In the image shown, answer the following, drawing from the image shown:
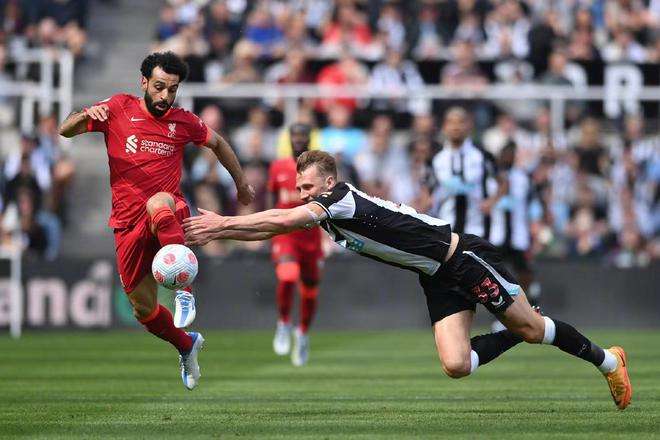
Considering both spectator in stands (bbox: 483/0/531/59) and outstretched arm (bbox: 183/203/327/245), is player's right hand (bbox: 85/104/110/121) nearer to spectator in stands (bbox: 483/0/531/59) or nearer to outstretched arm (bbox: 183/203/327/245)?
outstretched arm (bbox: 183/203/327/245)

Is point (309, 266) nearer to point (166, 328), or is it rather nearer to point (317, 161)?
point (166, 328)

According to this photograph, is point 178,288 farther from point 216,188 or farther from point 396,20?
point 396,20

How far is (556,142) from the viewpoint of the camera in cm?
2094

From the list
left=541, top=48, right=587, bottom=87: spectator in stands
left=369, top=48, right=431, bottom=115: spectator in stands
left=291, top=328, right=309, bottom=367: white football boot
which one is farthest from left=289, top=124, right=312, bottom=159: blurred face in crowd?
left=541, top=48, right=587, bottom=87: spectator in stands

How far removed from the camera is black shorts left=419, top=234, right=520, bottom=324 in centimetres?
948

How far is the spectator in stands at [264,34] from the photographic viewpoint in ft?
74.1

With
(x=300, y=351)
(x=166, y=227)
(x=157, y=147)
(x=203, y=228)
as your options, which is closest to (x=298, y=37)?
(x=300, y=351)

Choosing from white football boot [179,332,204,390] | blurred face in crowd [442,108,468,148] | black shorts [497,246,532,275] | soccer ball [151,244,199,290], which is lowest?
white football boot [179,332,204,390]

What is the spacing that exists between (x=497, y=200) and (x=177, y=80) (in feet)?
22.2

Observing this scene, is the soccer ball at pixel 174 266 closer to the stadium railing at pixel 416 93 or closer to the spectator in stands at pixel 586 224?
the stadium railing at pixel 416 93

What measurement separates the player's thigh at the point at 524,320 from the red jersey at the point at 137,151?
262cm

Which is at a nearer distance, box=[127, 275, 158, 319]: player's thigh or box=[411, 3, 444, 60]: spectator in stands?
box=[127, 275, 158, 319]: player's thigh

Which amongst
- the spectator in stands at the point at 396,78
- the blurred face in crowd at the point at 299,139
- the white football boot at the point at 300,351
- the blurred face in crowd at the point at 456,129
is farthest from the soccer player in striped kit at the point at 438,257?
the spectator in stands at the point at 396,78

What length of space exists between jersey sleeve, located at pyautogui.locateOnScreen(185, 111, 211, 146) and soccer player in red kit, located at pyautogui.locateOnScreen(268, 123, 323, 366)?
3909 mm
